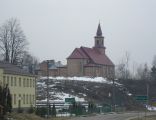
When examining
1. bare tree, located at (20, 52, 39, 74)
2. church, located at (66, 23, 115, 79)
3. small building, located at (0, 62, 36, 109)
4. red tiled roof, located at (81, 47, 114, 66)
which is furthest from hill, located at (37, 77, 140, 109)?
red tiled roof, located at (81, 47, 114, 66)

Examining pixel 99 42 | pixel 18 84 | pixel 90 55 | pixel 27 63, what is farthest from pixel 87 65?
pixel 18 84

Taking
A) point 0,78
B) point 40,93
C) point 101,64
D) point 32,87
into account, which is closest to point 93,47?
point 101,64

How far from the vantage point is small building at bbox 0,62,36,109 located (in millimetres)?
69938

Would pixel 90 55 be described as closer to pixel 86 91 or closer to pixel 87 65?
pixel 87 65

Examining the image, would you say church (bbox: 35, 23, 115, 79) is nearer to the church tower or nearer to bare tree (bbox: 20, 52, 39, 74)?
the church tower

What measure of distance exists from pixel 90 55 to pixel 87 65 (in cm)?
418

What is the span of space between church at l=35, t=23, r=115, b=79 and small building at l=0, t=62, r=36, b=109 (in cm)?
7734

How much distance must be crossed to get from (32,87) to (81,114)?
30.5 feet

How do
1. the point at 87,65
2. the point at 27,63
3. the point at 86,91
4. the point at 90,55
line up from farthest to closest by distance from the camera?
the point at 90,55
the point at 87,65
the point at 27,63
the point at 86,91

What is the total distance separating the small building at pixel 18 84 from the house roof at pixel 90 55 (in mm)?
81726

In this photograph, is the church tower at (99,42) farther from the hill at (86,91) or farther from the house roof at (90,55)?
the hill at (86,91)

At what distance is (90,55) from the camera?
164 m

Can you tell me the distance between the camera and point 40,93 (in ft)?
352

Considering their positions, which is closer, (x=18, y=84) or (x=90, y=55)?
(x=18, y=84)
